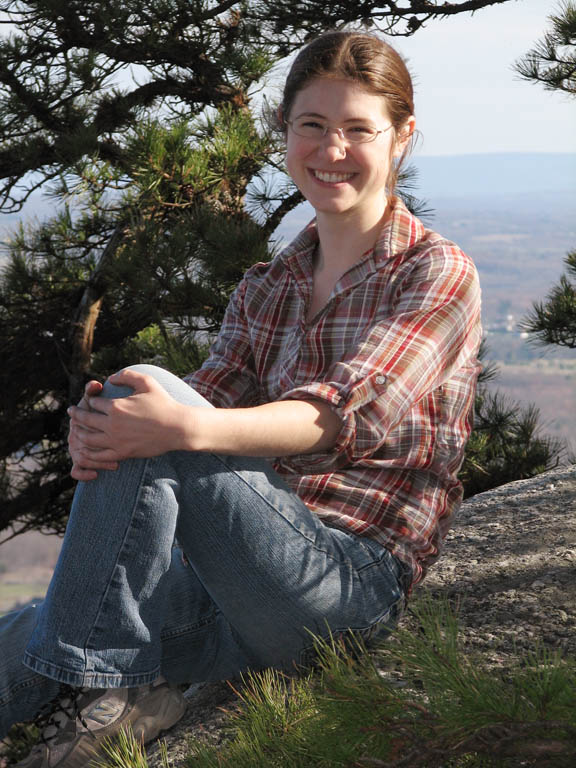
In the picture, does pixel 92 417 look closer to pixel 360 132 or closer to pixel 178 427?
pixel 178 427

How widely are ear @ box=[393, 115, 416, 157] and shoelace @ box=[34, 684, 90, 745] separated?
80cm

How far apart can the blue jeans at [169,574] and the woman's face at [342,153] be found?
368 mm

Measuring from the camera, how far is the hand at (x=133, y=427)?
2.83 feet

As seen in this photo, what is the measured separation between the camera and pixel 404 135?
115cm

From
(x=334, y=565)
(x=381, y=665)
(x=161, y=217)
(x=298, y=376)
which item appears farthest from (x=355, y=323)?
(x=161, y=217)

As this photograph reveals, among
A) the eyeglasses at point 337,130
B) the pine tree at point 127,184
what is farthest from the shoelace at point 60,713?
the pine tree at point 127,184

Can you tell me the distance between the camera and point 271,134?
2639mm

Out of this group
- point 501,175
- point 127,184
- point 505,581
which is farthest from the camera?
point 501,175

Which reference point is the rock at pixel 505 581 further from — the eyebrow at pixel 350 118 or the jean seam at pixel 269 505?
the eyebrow at pixel 350 118

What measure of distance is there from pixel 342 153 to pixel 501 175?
92000 millimetres

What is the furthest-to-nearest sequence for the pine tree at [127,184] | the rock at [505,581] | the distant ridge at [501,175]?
1. the distant ridge at [501,175]
2. the pine tree at [127,184]
3. the rock at [505,581]

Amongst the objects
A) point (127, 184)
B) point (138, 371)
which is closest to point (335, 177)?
point (138, 371)

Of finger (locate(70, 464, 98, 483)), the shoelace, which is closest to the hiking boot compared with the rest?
the shoelace

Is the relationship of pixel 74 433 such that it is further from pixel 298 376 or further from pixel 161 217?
pixel 161 217
